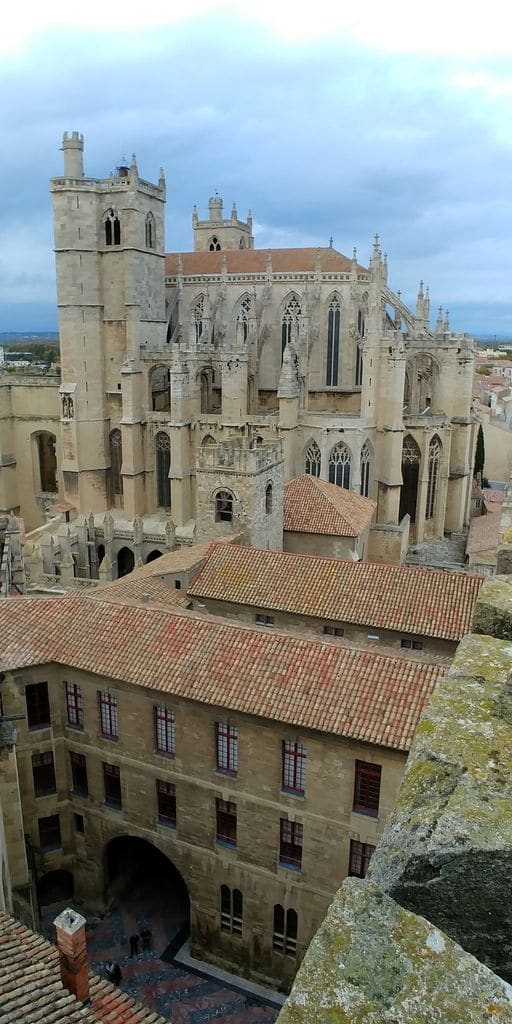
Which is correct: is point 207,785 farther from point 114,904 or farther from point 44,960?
point 44,960

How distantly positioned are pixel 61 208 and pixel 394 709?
39316mm

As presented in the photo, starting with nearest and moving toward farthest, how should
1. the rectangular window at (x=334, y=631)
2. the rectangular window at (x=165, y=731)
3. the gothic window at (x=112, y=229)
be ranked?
1. the rectangular window at (x=165, y=731)
2. the rectangular window at (x=334, y=631)
3. the gothic window at (x=112, y=229)


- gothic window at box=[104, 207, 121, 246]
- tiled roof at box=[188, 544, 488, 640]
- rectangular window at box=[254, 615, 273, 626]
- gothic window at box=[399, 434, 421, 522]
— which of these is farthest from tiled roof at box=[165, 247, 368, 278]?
rectangular window at box=[254, 615, 273, 626]

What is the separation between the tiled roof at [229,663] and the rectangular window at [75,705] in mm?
980

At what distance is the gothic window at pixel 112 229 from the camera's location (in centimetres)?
4409

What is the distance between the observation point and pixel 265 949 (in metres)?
17.7

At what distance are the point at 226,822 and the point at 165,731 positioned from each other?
2705 millimetres

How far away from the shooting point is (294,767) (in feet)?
54.1

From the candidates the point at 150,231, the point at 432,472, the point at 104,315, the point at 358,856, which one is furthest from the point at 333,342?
the point at 358,856

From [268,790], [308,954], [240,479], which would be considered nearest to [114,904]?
[268,790]

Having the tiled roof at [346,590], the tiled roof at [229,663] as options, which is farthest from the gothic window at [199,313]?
the tiled roof at [229,663]

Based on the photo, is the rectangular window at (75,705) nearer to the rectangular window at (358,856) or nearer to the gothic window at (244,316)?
the rectangular window at (358,856)

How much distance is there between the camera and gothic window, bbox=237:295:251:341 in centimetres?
4609

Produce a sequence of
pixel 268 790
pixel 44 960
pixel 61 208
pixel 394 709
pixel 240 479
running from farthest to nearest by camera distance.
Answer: pixel 61 208
pixel 240 479
pixel 268 790
pixel 394 709
pixel 44 960
